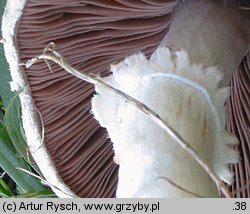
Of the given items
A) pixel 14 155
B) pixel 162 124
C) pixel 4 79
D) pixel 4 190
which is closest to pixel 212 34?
pixel 162 124

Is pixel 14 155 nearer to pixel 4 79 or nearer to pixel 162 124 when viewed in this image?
pixel 4 79

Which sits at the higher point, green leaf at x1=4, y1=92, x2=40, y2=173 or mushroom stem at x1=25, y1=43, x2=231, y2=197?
green leaf at x1=4, y1=92, x2=40, y2=173

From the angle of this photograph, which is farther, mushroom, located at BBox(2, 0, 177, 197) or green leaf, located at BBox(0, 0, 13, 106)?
green leaf, located at BBox(0, 0, 13, 106)
